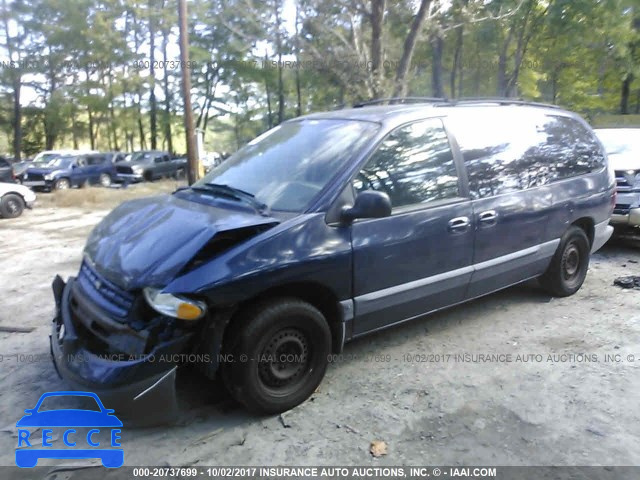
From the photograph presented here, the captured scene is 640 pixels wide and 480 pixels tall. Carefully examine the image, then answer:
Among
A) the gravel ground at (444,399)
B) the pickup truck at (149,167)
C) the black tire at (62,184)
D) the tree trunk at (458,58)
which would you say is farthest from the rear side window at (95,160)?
the gravel ground at (444,399)

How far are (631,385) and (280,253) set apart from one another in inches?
101

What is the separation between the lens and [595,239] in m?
5.27

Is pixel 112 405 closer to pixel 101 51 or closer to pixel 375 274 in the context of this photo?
pixel 375 274

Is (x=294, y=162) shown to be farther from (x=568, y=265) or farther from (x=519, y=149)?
(x=568, y=265)

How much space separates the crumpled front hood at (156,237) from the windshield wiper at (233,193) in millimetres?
92

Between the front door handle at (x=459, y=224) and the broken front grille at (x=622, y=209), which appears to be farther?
the broken front grille at (x=622, y=209)

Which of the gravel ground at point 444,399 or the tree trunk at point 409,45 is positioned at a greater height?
the tree trunk at point 409,45

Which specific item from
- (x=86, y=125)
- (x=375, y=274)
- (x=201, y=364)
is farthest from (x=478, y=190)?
(x=86, y=125)

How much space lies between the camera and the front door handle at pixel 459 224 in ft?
12.5

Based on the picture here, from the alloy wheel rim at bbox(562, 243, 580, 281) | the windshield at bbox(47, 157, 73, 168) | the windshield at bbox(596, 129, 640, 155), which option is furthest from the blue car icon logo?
the windshield at bbox(47, 157, 73, 168)

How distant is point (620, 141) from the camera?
26.7ft

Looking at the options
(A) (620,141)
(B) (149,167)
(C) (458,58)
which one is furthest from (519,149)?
(C) (458,58)

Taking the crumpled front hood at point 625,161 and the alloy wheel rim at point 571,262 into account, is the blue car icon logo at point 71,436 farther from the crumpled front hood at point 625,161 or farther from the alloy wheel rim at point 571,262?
the crumpled front hood at point 625,161

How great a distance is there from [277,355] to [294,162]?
138cm
